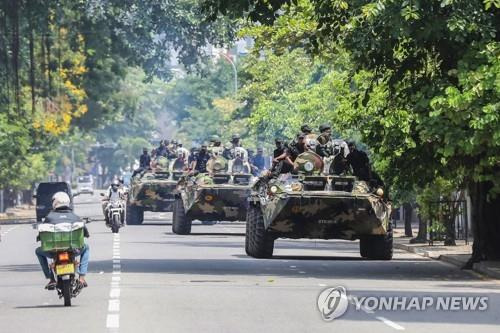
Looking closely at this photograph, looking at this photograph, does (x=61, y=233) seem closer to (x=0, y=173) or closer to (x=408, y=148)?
(x=408, y=148)

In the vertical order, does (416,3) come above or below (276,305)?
above

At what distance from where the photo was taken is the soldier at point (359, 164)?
104 ft

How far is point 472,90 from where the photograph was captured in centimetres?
2573

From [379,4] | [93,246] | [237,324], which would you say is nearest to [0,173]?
[93,246]

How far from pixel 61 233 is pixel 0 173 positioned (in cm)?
5316

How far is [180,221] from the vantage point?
151 ft

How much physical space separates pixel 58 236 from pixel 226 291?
3108mm

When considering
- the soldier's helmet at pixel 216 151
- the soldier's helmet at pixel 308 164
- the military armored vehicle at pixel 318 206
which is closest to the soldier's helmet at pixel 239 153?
the soldier's helmet at pixel 216 151

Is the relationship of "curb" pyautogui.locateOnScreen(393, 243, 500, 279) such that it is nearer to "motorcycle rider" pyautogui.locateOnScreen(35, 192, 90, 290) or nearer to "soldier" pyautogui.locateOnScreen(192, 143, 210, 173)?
"soldier" pyautogui.locateOnScreen(192, 143, 210, 173)

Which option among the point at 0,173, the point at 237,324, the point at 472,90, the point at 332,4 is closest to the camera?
the point at 237,324

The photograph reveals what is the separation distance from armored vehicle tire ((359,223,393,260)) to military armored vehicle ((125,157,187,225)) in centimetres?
1955

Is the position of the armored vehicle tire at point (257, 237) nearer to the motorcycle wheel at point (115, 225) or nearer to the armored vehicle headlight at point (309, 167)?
the armored vehicle headlight at point (309, 167)

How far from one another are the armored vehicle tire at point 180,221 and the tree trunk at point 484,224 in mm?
15238

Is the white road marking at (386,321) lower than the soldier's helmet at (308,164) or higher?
lower
